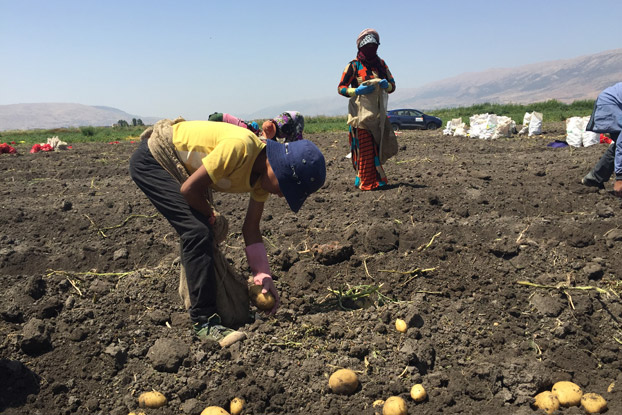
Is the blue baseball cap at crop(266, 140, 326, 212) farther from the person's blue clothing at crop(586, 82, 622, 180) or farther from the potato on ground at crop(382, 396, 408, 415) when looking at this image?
the person's blue clothing at crop(586, 82, 622, 180)

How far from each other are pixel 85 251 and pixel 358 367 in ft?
9.42

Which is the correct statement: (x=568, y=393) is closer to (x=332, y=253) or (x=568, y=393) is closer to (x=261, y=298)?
(x=261, y=298)

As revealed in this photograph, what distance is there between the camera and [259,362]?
2.59m

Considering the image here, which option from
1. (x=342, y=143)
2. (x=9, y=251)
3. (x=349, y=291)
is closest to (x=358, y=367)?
(x=349, y=291)

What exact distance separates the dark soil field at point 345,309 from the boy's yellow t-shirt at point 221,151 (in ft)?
2.76

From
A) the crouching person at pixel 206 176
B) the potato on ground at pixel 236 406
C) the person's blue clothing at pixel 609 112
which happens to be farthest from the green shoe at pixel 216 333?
the person's blue clothing at pixel 609 112

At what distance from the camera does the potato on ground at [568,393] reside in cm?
229

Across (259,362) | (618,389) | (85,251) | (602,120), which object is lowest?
(618,389)

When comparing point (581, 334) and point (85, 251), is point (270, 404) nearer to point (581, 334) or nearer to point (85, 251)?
point (581, 334)

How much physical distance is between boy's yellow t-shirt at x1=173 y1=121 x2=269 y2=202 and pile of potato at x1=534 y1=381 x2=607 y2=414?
1762 millimetres

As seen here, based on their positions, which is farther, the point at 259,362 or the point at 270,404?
the point at 259,362

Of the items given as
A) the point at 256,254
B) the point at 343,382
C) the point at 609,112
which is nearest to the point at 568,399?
the point at 343,382

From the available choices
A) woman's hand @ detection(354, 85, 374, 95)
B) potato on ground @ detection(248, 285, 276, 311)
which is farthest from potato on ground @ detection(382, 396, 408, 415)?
woman's hand @ detection(354, 85, 374, 95)

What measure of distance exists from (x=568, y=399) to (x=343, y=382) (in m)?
1.03
